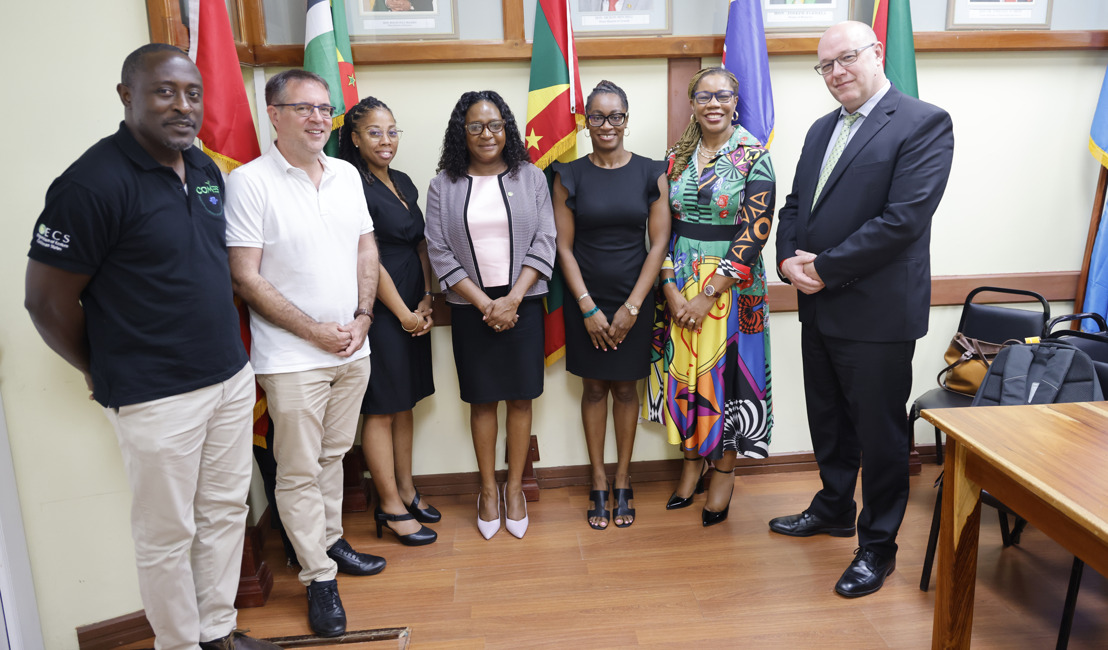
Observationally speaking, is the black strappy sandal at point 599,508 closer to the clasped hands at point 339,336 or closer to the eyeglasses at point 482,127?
the clasped hands at point 339,336

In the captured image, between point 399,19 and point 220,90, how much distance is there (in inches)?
35.0

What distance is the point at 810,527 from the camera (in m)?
2.64

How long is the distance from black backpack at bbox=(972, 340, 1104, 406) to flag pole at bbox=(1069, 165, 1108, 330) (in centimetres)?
131

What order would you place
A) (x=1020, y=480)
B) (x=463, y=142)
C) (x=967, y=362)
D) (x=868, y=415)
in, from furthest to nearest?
(x=967, y=362)
(x=463, y=142)
(x=868, y=415)
(x=1020, y=480)

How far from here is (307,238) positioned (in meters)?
2.04

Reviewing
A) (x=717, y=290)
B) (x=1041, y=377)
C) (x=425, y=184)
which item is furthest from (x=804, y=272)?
(x=425, y=184)

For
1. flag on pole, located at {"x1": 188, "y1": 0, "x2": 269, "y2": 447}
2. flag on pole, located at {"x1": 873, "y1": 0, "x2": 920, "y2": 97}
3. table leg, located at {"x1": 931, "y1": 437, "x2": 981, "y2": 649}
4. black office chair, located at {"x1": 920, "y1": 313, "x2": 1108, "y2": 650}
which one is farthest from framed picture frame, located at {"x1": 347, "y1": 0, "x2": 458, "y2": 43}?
black office chair, located at {"x1": 920, "y1": 313, "x2": 1108, "y2": 650}

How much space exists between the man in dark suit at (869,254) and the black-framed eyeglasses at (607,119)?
67 centimetres

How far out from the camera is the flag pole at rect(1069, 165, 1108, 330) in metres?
3.04

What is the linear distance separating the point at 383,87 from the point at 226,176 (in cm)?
92

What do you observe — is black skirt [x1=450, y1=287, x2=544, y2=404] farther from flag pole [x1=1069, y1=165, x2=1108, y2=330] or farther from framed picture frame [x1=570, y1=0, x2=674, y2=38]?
flag pole [x1=1069, y1=165, x2=1108, y2=330]

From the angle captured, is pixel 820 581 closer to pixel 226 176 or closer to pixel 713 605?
pixel 713 605

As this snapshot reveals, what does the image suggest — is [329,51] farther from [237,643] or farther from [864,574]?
[864,574]

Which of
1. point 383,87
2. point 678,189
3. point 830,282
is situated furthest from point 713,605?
point 383,87
